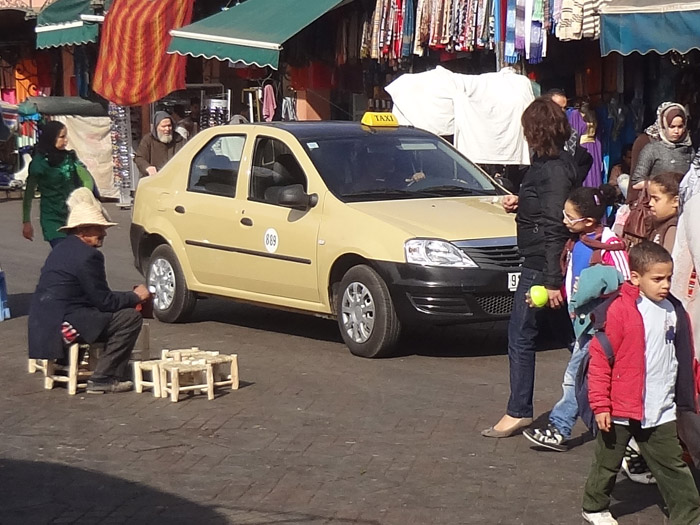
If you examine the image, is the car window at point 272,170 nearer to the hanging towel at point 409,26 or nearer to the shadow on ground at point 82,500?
the shadow on ground at point 82,500

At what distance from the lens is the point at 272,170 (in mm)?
10828

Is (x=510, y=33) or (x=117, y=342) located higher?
(x=510, y=33)

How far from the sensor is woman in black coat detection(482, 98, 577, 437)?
7.11 metres

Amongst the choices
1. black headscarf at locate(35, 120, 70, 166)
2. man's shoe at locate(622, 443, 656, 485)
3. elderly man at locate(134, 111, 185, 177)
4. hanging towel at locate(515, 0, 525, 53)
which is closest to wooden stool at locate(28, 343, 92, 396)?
black headscarf at locate(35, 120, 70, 166)

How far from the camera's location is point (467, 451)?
723 centimetres

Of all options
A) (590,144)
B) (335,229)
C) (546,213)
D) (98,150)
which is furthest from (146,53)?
(546,213)

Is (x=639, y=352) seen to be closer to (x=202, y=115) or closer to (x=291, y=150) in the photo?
(x=291, y=150)

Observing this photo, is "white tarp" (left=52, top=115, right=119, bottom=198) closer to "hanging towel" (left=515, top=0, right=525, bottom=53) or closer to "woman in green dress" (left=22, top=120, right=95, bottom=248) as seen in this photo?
"hanging towel" (left=515, top=0, right=525, bottom=53)

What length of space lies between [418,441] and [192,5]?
47.8 ft

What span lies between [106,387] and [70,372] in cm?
25

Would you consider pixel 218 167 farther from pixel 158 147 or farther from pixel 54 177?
pixel 158 147

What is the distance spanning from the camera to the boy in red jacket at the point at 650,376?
5.54m

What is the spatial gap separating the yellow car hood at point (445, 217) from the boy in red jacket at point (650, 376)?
13.3ft

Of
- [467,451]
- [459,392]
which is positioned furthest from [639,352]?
[459,392]
